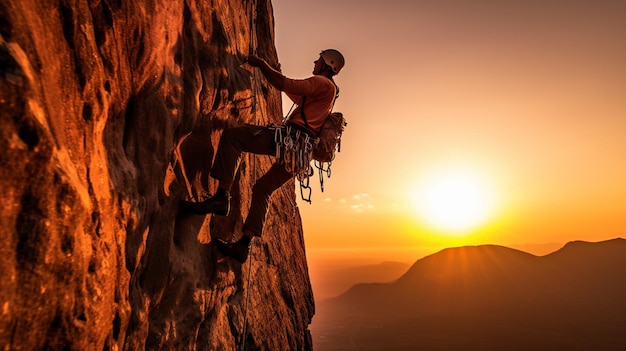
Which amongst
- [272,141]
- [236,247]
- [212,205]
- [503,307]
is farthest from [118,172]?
[503,307]

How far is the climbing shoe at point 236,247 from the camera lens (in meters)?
5.07

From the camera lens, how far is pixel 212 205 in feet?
14.5

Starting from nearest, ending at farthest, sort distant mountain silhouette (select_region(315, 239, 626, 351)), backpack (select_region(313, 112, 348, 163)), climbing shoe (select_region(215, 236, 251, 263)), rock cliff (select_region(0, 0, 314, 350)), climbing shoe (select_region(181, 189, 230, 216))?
rock cliff (select_region(0, 0, 314, 350)) → climbing shoe (select_region(181, 189, 230, 216)) → climbing shoe (select_region(215, 236, 251, 263)) → backpack (select_region(313, 112, 348, 163)) → distant mountain silhouette (select_region(315, 239, 626, 351))

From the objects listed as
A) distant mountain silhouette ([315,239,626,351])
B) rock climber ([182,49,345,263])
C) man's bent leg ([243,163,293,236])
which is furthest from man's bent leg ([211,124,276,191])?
distant mountain silhouette ([315,239,626,351])

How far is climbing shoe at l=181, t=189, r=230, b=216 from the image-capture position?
4336 mm

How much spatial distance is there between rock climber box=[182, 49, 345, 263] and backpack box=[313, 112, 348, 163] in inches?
5.2

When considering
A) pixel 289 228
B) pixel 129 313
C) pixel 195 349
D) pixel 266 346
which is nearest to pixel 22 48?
pixel 129 313

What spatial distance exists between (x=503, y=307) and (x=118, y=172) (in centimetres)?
15350

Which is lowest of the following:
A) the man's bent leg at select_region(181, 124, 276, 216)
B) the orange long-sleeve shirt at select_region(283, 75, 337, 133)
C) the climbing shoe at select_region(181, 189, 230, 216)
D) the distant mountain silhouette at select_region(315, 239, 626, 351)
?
the distant mountain silhouette at select_region(315, 239, 626, 351)

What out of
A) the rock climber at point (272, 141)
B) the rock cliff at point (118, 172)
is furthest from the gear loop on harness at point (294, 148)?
the rock cliff at point (118, 172)

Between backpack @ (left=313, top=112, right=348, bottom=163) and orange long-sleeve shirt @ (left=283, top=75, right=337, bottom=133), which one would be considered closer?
orange long-sleeve shirt @ (left=283, top=75, right=337, bottom=133)

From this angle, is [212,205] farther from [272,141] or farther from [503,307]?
[503,307]

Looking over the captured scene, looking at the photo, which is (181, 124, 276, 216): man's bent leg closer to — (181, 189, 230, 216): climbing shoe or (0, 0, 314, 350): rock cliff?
(181, 189, 230, 216): climbing shoe

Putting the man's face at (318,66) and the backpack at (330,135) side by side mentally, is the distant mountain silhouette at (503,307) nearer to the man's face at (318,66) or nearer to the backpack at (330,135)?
the backpack at (330,135)
